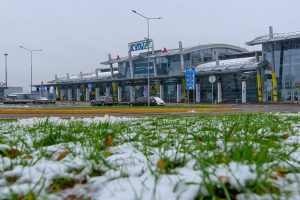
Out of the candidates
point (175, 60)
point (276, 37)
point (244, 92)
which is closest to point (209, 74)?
point (244, 92)

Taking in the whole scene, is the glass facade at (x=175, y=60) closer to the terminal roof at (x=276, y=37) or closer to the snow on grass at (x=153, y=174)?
the terminal roof at (x=276, y=37)

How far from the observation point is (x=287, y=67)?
5478cm

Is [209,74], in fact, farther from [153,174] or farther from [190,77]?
[153,174]

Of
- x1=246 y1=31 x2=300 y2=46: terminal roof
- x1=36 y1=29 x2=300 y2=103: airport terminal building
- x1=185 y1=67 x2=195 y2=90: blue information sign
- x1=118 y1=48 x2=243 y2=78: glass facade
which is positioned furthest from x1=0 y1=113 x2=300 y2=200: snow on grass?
x1=118 y1=48 x2=243 y2=78: glass facade

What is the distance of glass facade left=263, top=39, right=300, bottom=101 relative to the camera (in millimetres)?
53344

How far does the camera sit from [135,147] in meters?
3.35

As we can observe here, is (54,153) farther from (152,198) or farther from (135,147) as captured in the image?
(152,198)

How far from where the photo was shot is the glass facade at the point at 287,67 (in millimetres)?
53344

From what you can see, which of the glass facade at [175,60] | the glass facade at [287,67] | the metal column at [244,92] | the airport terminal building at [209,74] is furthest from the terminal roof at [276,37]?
the glass facade at [175,60]

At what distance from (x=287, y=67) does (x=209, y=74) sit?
1305 centimetres

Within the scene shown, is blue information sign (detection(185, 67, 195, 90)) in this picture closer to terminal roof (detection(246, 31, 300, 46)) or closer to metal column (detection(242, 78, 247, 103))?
metal column (detection(242, 78, 247, 103))

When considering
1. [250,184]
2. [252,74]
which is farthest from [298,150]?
[252,74]

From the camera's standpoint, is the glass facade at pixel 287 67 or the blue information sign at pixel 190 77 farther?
the glass facade at pixel 287 67

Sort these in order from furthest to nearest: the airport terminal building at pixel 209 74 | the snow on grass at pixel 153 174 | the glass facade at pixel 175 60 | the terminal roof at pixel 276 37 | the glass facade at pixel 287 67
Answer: the glass facade at pixel 175 60 < the airport terminal building at pixel 209 74 < the glass facade at pixel 287 67 < the terminal roof at pixel 276 37 < the snow on grass at pixel 153 174
